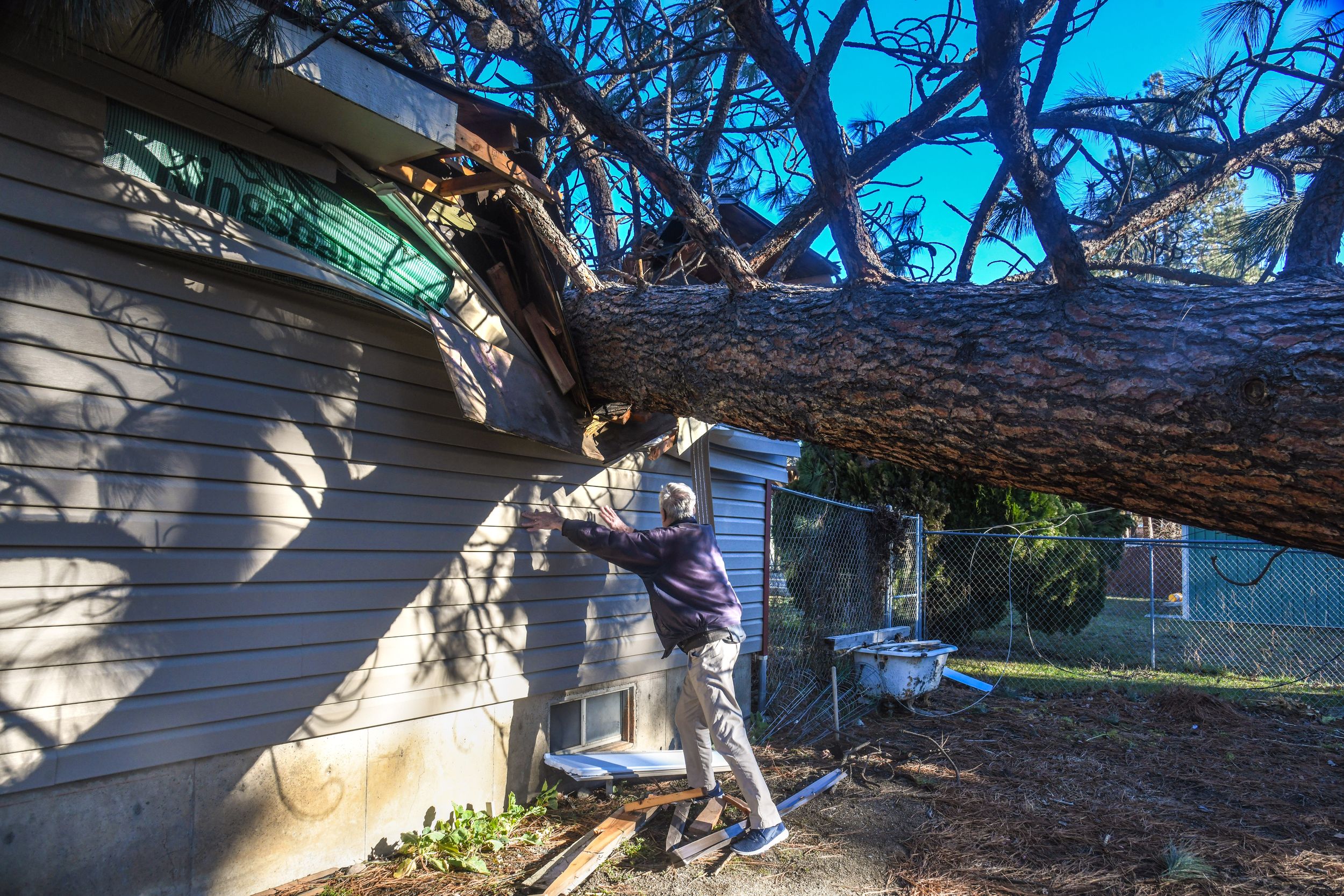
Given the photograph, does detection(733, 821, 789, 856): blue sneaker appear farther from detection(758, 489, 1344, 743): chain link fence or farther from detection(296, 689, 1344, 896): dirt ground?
detection(758, 489, 1344, 743): chain link fence

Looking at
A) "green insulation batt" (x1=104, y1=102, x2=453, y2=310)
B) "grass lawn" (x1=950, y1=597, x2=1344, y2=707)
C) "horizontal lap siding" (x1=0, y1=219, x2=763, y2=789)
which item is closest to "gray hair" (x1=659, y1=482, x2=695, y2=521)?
"horizontal lap siding" (x1=0, y1=219, x2=763, y2=789)

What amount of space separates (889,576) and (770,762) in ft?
14.7

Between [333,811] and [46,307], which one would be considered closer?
[46,307]

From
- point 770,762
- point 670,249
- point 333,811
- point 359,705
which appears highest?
point 670,249

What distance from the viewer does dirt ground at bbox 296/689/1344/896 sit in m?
3.97

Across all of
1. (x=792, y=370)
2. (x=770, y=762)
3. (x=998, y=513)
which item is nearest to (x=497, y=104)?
(x=792, y=370)

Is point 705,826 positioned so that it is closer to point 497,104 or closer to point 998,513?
point 497,104

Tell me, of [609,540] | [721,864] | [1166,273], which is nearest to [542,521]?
[609,540]

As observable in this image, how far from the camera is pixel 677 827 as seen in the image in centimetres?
427

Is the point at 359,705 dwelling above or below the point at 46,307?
below

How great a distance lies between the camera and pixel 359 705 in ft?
12.5

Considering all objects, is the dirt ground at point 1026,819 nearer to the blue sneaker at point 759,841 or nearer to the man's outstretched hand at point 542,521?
the blue sneaker at point 759,841

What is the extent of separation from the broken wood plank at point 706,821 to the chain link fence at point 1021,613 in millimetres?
2082

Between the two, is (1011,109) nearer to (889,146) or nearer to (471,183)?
(471,183)
